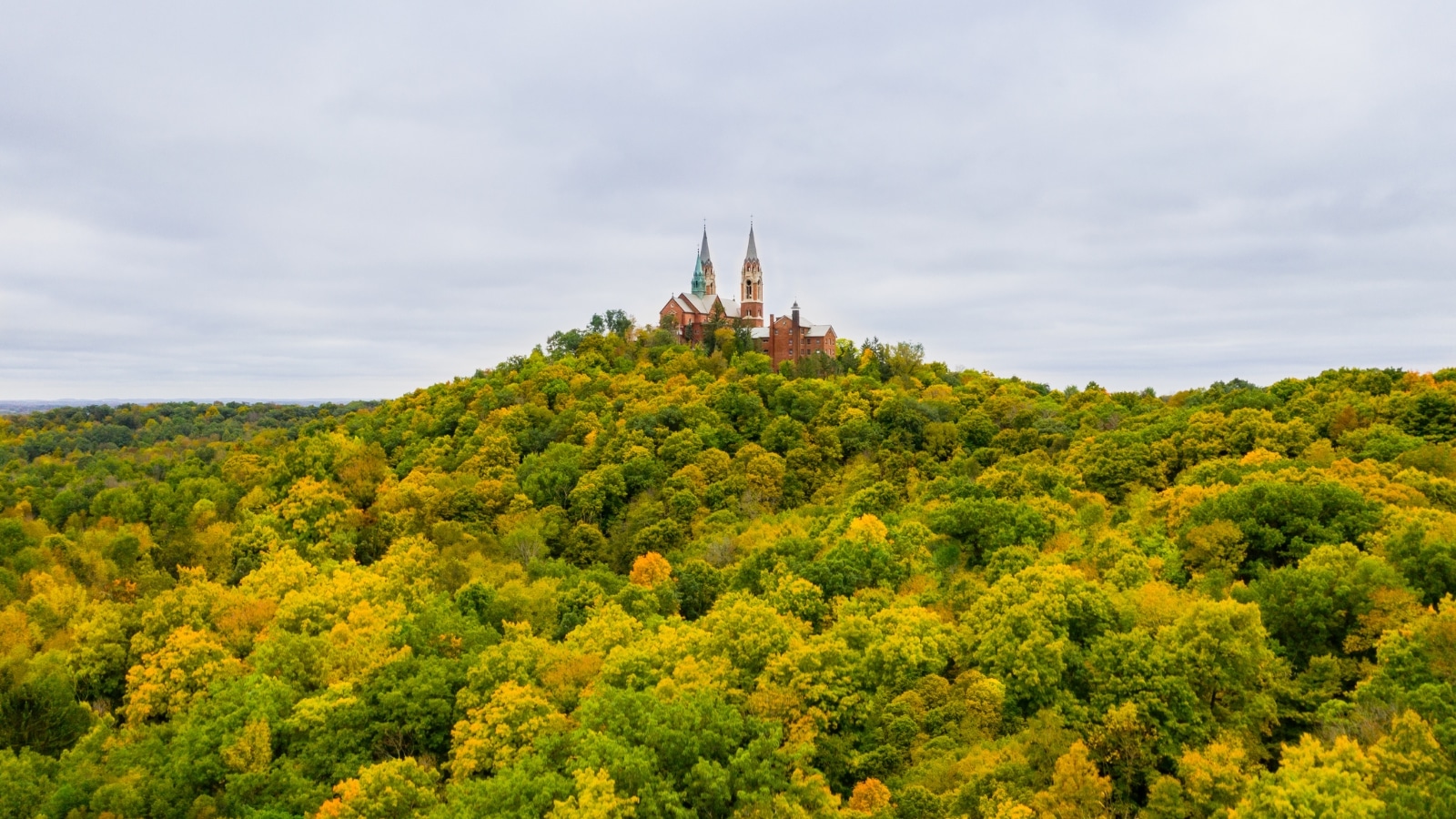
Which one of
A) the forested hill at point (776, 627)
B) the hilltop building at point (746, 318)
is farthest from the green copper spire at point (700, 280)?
the forested hill at point (776, 627)

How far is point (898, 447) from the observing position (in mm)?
64125

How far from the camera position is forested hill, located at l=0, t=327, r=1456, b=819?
71.8 ft

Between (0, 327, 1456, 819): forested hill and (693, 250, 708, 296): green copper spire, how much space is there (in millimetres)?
35114

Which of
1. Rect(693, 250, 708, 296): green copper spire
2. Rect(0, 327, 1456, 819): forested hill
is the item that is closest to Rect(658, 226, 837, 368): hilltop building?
Rect(693, 250, 708, 296): green copper spire

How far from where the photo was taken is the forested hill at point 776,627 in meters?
21.9

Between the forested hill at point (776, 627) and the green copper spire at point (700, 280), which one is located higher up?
the green copper spire at point (700, 280)

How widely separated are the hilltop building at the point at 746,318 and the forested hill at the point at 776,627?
83.1 feet

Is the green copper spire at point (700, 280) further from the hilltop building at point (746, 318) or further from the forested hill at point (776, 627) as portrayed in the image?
the forested hill at point (776, 627)

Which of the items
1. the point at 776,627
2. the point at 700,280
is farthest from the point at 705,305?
the point at 776,627

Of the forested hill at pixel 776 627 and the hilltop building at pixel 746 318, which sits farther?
the hilltop building at pixel 746 318

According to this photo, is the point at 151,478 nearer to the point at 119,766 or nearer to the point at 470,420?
the point at 470,420

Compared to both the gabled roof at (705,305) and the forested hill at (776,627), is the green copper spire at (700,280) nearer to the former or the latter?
the gabled roof at (705,305)

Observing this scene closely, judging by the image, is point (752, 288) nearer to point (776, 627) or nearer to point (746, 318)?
point (746, 318)

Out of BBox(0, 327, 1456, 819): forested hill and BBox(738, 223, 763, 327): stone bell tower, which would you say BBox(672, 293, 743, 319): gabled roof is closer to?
BBox(738, 223, 763, 327): stone bell tower
